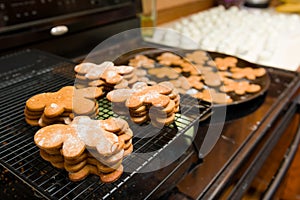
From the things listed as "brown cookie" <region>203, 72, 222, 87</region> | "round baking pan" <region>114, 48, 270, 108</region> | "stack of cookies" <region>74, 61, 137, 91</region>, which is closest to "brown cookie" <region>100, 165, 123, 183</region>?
"stack of cookies" <region>74, 61, 137, 91</region>

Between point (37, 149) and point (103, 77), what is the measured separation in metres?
0.22

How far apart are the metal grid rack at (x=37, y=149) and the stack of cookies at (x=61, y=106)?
0.03m

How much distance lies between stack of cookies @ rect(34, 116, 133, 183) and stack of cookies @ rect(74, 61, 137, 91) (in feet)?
0.49

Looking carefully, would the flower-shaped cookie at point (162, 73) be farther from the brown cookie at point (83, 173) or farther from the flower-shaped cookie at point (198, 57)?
the brown cookie at point (83, 173)

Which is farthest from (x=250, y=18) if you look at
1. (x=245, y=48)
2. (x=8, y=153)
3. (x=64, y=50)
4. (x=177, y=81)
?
(x=8, y=153)

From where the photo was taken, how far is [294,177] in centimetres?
131

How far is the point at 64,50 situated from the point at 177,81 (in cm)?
49

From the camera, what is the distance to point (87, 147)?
49cm

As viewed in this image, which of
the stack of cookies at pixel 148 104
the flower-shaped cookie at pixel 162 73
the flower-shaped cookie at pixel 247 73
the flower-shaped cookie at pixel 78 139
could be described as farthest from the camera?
the flower-shaped cookie at pixel 247 73

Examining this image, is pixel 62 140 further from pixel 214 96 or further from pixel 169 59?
pixel 169 59

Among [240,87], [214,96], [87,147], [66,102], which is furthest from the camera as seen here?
[240,87]

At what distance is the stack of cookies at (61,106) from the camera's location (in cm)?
57

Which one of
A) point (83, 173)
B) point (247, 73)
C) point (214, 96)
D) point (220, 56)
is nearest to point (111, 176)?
point (83, 173)

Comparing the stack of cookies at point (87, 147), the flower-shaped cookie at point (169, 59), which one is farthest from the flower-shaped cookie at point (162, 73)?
the stack of cookies at point (87, 147)
